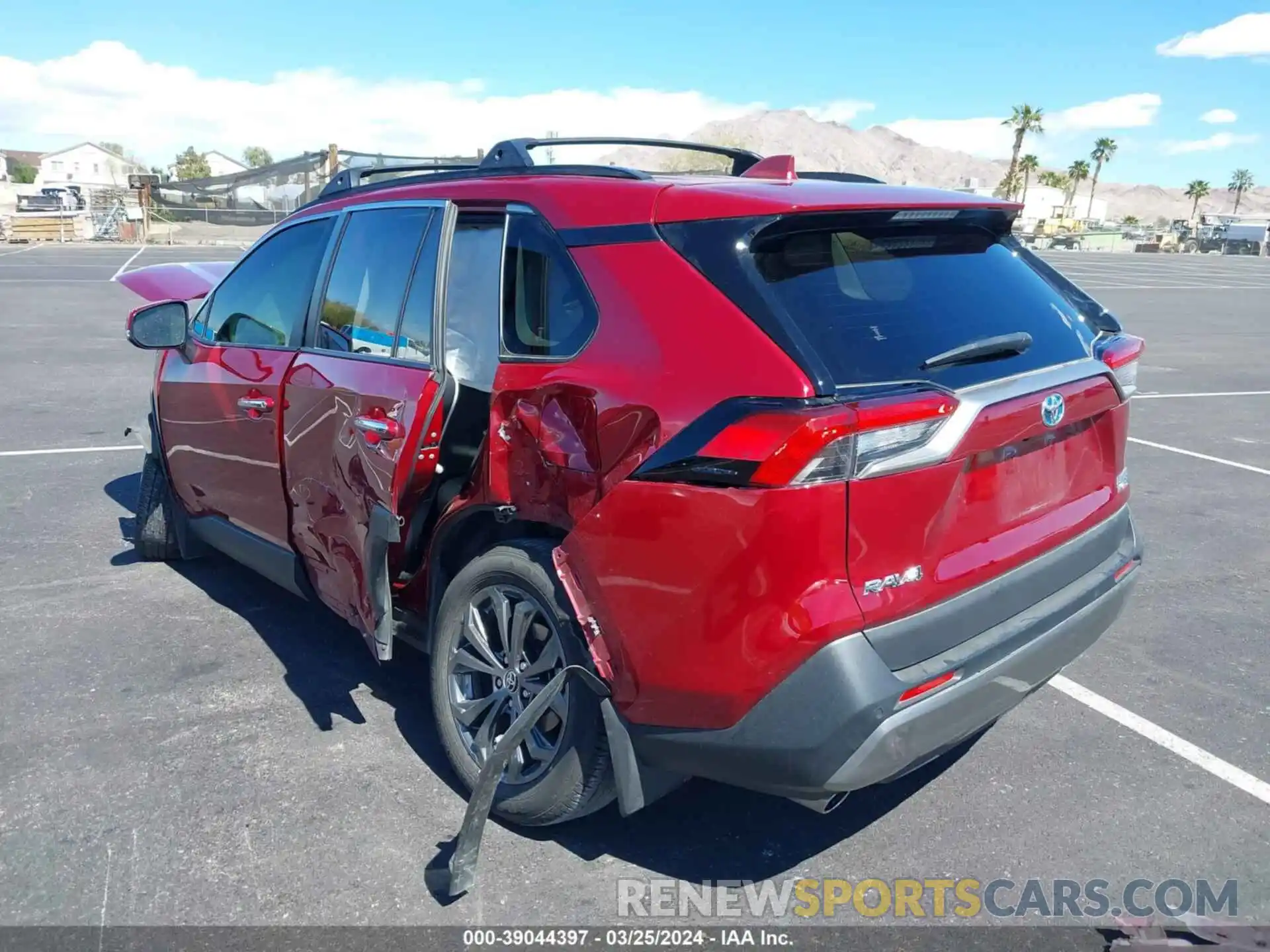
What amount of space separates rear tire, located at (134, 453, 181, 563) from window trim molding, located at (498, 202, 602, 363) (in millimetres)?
2903

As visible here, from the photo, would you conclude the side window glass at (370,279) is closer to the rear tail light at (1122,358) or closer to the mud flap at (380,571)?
the mud flap at (380,571)

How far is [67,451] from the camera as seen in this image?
756 cm

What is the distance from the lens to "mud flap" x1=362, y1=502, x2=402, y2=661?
10.5 ft

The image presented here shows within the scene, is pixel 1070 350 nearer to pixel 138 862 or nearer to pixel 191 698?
pixel 138 862

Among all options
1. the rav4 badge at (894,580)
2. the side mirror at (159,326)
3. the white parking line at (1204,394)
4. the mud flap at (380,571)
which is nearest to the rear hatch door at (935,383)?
the rav4 badge at (894,580)

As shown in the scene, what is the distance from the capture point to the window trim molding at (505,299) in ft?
8.95

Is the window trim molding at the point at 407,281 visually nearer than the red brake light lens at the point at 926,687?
No

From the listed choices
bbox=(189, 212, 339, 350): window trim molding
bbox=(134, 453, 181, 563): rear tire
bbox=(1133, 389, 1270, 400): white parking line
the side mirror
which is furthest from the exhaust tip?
bbox=(1133, 389, 1270, 400): white parking line

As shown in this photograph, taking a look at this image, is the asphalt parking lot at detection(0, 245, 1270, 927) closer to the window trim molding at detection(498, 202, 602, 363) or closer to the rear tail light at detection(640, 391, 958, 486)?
the rear tail light at detection(640, 391, 958, 486)

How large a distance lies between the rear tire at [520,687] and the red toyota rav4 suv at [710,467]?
0.04 feet

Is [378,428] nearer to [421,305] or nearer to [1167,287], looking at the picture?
[421,305]

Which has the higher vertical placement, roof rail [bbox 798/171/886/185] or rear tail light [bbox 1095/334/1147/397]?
roof rail [bbox 798/171/886/185]

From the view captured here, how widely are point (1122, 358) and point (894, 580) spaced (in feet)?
4.30

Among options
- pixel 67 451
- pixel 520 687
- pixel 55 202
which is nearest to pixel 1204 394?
pixel 520 687
